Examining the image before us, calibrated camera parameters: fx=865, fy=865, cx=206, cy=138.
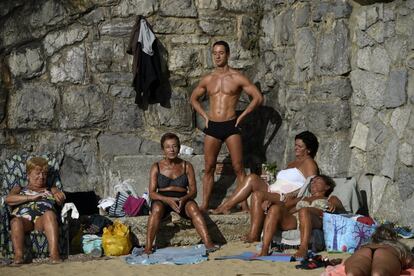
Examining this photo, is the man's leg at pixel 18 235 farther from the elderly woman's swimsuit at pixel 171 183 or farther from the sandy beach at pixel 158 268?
the elderly woman's swimsuit at pixel 171 183

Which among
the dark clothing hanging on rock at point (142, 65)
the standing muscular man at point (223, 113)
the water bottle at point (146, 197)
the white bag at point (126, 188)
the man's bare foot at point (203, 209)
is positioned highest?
the dark clothing hanging on rock at point (142, 65)

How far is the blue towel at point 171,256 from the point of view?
7.39m

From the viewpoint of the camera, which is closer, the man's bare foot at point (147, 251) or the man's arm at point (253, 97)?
the man's bare foot at point (147, 251)

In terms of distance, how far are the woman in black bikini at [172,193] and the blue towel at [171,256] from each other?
0.10 meters

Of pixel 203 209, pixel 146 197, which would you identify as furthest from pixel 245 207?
pixel 146 197

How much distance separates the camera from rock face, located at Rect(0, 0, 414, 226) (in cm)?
923

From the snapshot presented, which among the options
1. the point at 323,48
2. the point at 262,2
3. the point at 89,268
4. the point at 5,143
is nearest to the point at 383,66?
the point at 323,48

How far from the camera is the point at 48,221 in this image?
24.6ft

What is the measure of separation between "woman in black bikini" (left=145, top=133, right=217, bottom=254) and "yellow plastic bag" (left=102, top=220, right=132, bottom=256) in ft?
0.70

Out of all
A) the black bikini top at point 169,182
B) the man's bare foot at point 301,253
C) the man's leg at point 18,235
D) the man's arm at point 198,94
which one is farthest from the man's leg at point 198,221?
the man's arm at point 198,94

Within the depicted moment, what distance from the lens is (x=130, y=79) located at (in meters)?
10.0

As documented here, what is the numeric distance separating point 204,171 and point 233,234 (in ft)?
3.73

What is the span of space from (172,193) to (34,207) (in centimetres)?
131

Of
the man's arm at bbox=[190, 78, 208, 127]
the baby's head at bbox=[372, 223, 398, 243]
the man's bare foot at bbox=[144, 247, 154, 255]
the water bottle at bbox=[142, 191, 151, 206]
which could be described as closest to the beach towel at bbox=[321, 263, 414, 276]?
the baby's head at bbox=[372, 223, 398, 243]
